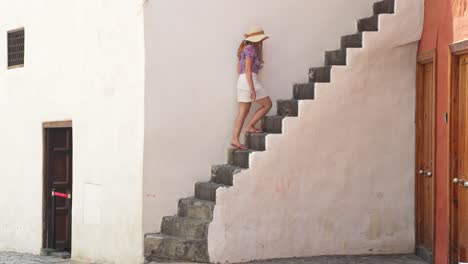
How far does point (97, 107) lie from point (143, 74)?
61.8 inches

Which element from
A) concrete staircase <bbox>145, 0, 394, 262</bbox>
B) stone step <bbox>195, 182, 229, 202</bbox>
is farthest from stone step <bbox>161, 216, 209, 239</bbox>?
stone step <bbox>195, 182, 229, 202</bbox>

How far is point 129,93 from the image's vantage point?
11195 millimetres

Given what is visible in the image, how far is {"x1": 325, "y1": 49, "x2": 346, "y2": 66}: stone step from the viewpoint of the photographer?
36.6 ft

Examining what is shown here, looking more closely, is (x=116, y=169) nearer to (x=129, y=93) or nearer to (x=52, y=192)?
(x=129, y=93)

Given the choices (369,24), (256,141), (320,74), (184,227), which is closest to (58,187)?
(184,227)

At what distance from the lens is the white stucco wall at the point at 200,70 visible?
35.6 ft

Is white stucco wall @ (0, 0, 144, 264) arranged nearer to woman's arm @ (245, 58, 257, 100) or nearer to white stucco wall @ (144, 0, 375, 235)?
white stucco wall @ (144, 0, 375, 235)

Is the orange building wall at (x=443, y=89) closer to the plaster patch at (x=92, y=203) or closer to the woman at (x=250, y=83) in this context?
the woman at (x=250, y=83)

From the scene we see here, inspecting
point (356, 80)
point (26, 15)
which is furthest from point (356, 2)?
point (26, 15)

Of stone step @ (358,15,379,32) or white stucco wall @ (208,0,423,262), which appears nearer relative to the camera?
white stucco wall @ (208,0,423,262)

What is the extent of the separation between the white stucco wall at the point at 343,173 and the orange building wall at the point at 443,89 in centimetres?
78

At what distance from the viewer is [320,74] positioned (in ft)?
36.6

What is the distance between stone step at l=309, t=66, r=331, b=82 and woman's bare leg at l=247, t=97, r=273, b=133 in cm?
63

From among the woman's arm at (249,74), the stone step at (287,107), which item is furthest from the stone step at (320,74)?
the woman's arm at (249,74)
